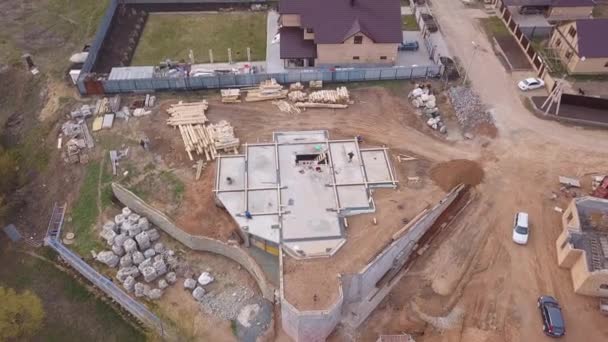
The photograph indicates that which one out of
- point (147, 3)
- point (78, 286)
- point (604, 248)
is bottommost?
point (78, 286)

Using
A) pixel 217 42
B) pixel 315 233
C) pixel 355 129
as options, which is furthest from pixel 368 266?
pixel 217 42

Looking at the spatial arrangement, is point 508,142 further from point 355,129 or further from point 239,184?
point 239,184

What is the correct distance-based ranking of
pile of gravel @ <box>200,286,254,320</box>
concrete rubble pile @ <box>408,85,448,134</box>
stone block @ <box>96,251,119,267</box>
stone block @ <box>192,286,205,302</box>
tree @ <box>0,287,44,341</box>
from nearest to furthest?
tree @ <box>0,287,44,341</box>, pile of gravel @ <box>200,286,254,320</box>, stone block @ <box>192,286,205,302</box>, stone block @ <box>96,251,119,267</box>, concrete rubble pile @ <box>408,85,448,134</box>

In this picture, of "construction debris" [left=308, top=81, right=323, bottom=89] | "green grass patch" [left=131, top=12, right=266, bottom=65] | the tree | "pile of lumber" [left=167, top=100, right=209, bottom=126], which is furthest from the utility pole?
the tree

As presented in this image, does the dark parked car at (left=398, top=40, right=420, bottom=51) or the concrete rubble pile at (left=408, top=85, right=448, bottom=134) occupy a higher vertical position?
the dark parked car at (left=398, top=40, right=420, bottom=51)

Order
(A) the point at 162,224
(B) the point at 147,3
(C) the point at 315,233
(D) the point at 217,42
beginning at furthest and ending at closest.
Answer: (B) the point at 147,3
(D) the point at 217,42
(A) the point at 162,224
(C) the point at 315,233

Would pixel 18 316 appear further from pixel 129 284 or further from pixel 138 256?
pixel 138 256

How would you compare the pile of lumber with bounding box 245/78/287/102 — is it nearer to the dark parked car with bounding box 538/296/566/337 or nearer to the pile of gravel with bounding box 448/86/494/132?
the pile of gravel with bounding box 448/86/494/132
